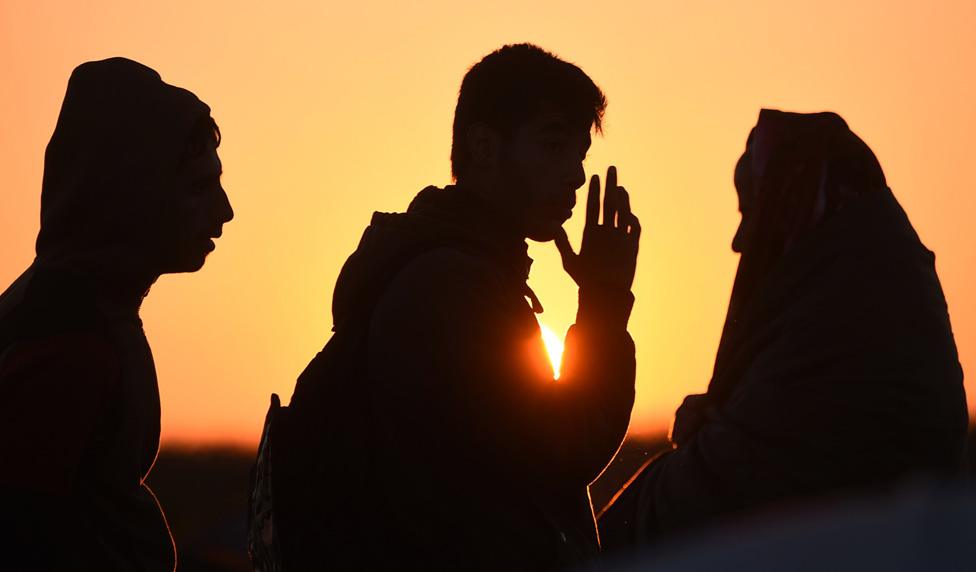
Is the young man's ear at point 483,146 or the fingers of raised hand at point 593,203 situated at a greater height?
the young man's ear at point 483,146

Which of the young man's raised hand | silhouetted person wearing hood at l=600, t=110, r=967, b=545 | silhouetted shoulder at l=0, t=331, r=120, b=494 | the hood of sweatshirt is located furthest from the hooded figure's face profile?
silhouetted person wearing hood at l=600, t=110, r=967, b=545

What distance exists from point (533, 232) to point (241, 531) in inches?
472

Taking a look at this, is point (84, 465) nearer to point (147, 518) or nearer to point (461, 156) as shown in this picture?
point (147, 518)

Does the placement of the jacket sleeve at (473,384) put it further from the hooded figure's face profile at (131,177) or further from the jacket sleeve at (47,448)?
the hooded figure's face profile at (131,177)

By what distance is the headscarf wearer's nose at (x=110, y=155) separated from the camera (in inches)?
168

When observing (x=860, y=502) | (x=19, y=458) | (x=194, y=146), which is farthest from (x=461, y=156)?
(x=860, y=502)

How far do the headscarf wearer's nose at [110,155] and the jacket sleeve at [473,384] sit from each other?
2.98 feet

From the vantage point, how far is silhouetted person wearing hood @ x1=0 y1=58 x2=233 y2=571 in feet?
12.2

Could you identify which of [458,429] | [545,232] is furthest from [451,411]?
[545,232]

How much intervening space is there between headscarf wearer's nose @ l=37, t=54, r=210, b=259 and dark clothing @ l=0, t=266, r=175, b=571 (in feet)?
0.72

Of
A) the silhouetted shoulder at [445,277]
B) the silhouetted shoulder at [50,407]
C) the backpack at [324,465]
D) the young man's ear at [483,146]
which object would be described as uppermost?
the young man's ear at [483,146]

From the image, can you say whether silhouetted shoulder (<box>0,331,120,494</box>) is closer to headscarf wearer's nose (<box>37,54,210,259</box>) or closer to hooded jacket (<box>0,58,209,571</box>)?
hooded jacket (<box>0,58,209,571</box>)

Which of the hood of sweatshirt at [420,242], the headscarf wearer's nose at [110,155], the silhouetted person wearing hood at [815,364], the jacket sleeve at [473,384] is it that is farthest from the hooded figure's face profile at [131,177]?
the silhouetted person wearing hood at [815,364]

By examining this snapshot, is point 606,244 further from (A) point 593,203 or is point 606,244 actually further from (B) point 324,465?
(B) point 324,465
